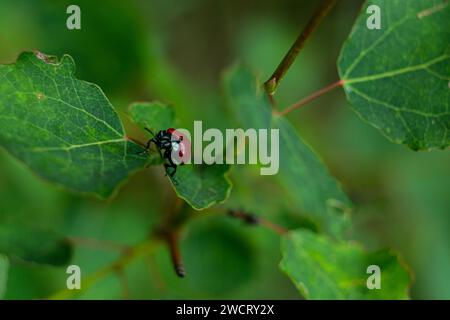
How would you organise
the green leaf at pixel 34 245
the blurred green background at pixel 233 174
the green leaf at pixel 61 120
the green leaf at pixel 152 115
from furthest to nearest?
1. the blurred green background at pixel 233 174
2. the green leaf at pixel 34 245
3. the green leaf at pixel 152 115
4. the green leaf at pixel 61 120

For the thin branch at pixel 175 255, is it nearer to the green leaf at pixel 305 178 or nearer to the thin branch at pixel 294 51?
the green leaf at pixel 305 178

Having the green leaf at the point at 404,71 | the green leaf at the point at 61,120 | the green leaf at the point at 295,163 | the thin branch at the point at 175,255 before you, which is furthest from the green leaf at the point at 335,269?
the green leaf at the point at 61,120

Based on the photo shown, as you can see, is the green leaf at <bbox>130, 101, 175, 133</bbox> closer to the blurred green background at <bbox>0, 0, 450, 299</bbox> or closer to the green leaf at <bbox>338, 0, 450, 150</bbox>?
the green leaf at <bbox>338, 0, 450, 150</bbox>

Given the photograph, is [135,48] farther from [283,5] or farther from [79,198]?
[283,5]

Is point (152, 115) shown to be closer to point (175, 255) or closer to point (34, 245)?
point (175, 255)

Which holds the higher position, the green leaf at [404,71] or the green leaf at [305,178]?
the green leaf at [404,71]

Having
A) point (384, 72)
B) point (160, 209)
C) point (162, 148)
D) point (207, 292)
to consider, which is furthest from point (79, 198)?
point (384, 72)
